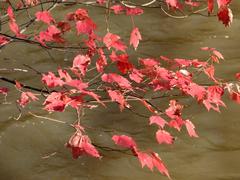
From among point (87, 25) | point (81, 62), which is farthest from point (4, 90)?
point (87, 25)

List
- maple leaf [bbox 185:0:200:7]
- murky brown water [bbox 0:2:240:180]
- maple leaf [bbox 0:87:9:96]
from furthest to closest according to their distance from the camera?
1. maple leaf [bbox 185:0:200:7]
2. maple leaf [bbox 0:87:9:96]
3. murky brown water [bbox 0:2:240:180]

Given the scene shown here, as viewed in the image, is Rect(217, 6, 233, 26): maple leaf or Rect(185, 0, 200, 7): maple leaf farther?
Rect(185, 0, 200, 7): maple leaf

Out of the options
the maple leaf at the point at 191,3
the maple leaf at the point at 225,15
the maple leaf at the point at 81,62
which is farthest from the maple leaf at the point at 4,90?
the maple leaf at the point at 191,3

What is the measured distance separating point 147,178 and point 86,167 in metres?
0.57

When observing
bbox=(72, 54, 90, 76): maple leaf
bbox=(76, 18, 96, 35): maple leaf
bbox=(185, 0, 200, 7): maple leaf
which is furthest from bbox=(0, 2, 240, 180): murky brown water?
bbox=(185, 0, 200, 7): maple leaf

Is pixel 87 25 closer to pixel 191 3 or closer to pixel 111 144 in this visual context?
pixel 111 144

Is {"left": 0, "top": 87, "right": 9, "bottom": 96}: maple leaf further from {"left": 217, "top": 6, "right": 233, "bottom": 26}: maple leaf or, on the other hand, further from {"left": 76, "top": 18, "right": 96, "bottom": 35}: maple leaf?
{"left": 217, "top": 6, "right": 233, "bottom": 26}: maple leaf

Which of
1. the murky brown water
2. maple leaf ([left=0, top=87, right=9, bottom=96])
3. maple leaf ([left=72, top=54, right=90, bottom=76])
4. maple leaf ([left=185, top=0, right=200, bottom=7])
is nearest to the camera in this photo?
maple leaf ([left=72, top=54, right=90, bottom=76])

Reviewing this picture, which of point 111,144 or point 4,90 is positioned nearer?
point 111,144

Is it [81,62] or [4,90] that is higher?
[81,62]

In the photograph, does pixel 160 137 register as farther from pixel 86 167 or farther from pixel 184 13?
pixel 184 13

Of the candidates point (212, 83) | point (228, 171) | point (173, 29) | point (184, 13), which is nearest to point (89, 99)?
point (212, 83)

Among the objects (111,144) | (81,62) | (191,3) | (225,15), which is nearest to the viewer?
(225,15)

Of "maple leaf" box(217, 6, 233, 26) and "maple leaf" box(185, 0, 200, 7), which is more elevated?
"maple leaf" box(217, 6, 233, 26)
